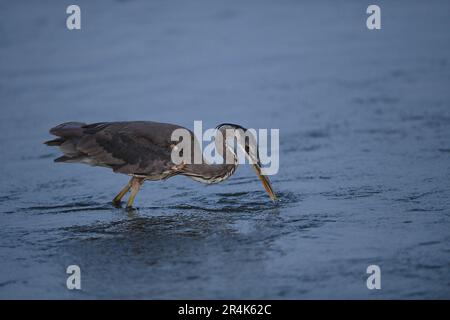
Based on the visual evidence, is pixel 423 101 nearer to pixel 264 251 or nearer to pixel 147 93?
pixel 147 93

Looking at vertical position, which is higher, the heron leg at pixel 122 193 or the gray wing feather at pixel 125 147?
the gray wing feather at pixel 125 147

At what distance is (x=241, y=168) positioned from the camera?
1160 centimetres

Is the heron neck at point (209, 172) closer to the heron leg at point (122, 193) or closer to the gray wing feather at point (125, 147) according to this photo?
the gray wing feather at point (125, 147)

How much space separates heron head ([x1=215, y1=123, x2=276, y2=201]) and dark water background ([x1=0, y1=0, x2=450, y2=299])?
0.31 meters

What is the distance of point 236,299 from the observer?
724 centimetres

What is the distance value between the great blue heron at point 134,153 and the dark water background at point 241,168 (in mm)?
337

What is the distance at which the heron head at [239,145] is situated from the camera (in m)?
10.0

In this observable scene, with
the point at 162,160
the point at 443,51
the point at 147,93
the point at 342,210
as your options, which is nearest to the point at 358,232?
the point at 342,210

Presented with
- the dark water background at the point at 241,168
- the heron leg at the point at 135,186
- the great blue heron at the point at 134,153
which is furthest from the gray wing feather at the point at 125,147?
the dark water background at the point at 241,168

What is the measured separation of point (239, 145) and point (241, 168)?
1.31 metres

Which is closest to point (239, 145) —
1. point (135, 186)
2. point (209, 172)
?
point (209, 172)

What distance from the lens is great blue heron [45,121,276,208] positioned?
9977 mm

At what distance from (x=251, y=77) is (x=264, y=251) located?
814cm

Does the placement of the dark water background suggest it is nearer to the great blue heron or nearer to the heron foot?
the heron foot
